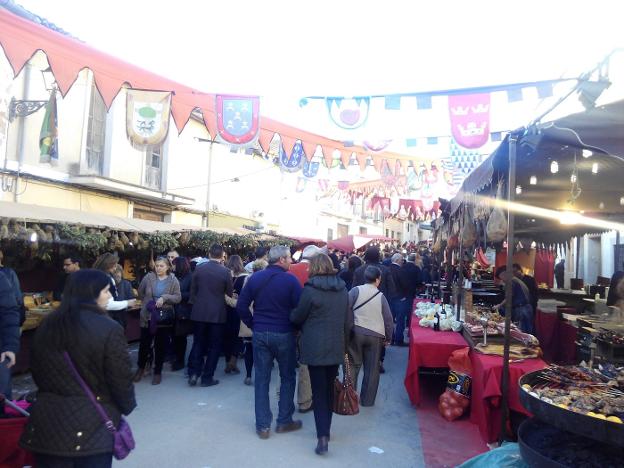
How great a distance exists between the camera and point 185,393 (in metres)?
5.96

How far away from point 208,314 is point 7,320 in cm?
266

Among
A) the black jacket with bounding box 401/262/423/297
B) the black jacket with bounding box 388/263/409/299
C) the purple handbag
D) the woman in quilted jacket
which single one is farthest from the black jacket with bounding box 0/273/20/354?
the black jacket with bounding box 401/262/423/297

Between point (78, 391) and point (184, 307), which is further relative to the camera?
point (184, 307)

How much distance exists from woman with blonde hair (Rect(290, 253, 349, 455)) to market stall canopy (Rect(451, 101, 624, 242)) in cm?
195

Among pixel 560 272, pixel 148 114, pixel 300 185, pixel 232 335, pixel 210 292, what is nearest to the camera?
pixel 210 292

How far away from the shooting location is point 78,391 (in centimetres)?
239

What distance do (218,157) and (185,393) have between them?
16.0 m

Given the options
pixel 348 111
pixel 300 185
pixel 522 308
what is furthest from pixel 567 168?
pixel 300 185

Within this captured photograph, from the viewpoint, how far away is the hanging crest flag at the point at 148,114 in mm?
7258

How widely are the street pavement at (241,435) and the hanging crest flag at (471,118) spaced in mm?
4021

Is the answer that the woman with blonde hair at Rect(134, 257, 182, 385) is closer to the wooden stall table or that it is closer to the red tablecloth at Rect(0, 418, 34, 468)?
the wooden stall table

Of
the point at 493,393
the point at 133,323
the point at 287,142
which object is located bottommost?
the point at 133,323

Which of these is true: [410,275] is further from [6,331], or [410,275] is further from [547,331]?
[6,331]

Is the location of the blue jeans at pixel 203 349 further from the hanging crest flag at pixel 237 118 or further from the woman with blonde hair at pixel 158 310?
the hanging crest flag at pixel 237 118
